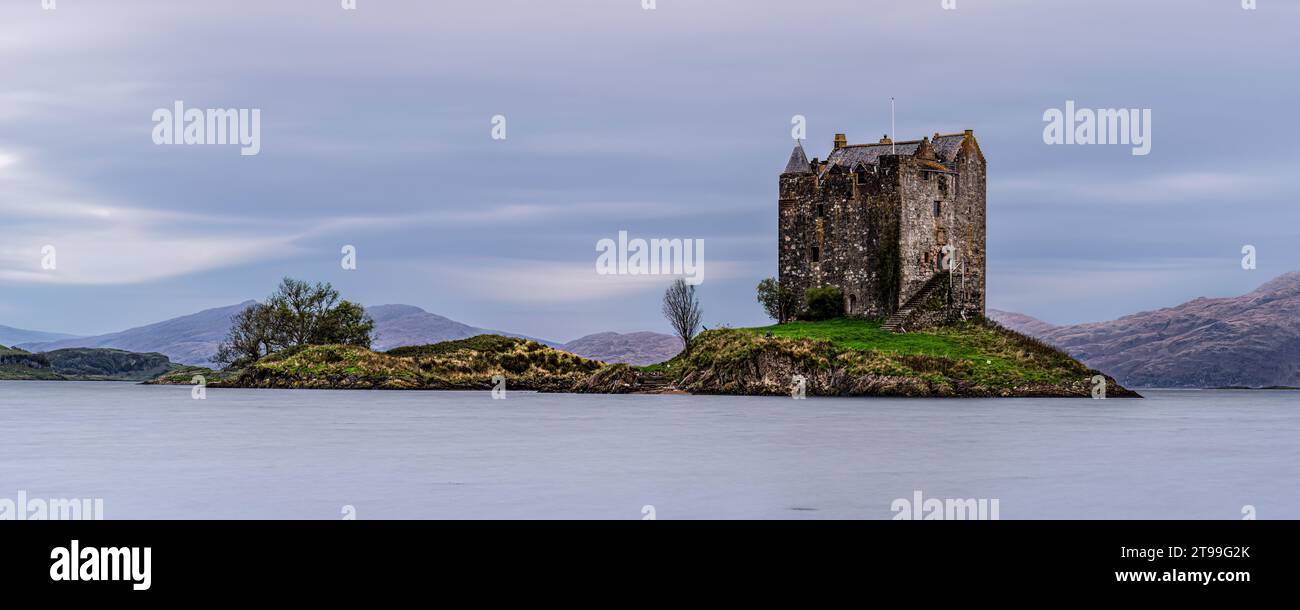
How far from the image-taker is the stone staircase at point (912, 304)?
80625 millimetres

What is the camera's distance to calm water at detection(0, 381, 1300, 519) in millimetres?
21922

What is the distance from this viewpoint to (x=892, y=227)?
83250 millimetres

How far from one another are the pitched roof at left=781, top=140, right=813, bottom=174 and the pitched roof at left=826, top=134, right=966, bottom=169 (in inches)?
63.4

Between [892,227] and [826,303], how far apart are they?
6.48m

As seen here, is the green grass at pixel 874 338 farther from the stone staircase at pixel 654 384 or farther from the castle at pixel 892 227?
the stone staircase at pixel 654 384

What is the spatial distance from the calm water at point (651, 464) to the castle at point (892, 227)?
28542 millimetres

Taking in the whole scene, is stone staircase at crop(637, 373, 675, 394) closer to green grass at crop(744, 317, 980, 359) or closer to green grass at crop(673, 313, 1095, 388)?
green grass at crop(673, 313, 1095, 388)

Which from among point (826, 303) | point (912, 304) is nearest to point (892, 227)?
point (912, 304)

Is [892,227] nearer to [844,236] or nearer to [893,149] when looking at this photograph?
[844,236]

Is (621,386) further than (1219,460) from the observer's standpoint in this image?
Yes
